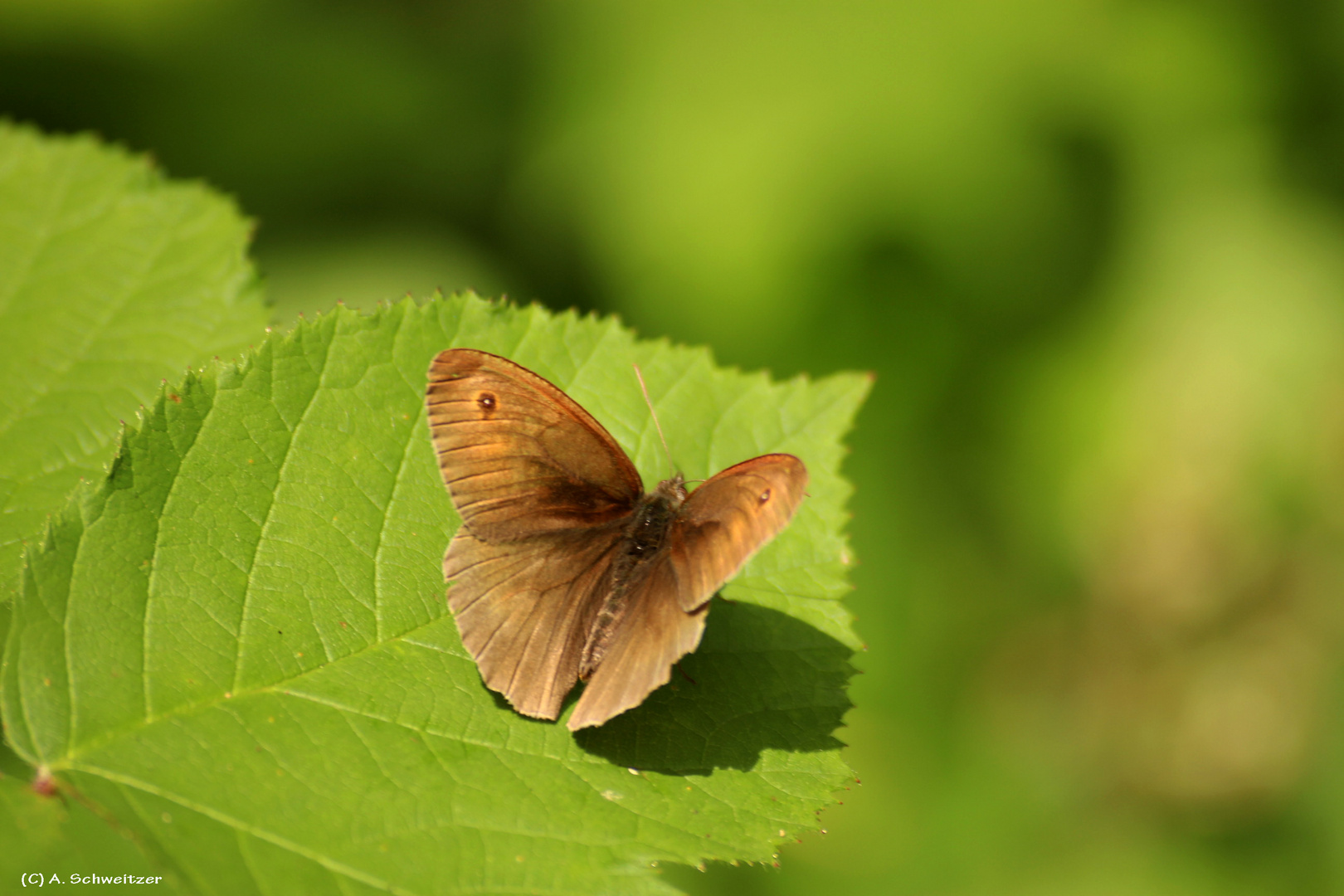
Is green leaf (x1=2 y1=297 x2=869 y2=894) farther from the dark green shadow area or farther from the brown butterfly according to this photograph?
the brown butterfly

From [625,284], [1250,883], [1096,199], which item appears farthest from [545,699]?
[1096,199]

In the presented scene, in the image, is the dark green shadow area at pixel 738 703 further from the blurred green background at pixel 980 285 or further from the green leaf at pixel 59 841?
the blurred green background at pixel 980 285

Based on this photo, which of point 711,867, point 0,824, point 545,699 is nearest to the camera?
point 0,824

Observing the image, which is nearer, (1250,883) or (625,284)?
(1250,883)

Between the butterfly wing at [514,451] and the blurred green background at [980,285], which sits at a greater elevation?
the blurred green background at [980,285]

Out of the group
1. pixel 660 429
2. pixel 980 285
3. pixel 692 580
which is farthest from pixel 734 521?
pixel 980 285

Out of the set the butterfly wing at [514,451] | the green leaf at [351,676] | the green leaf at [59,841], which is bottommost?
the green leaf at [59,841]

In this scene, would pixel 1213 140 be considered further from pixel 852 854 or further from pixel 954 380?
pixel 852 854

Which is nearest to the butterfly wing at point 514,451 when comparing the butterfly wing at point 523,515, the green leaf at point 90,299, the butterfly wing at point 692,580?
the butterfly wing at point 523,515
